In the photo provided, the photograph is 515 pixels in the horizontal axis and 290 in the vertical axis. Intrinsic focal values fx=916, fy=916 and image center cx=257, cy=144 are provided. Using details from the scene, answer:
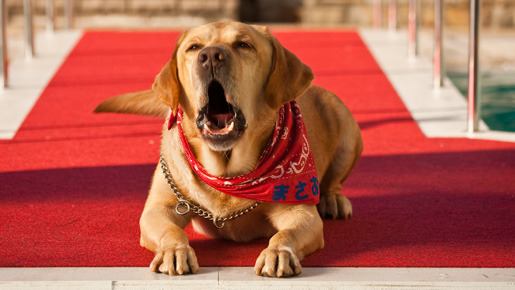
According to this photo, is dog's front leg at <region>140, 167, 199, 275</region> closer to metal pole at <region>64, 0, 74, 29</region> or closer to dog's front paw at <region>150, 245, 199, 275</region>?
dog's front paw at <region>150, 245, 199, 275</region>

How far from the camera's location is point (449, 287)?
3346 mm

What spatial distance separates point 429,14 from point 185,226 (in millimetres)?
9515

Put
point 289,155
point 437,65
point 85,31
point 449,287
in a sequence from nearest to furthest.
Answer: point 449,287 → point 289,155 → point 437,65 → point 85,31

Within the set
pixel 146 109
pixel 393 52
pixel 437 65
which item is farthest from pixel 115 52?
pixel 146 109

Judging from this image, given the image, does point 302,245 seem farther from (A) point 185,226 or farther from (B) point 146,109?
(B) point 146,109

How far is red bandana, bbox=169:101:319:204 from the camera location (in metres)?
3.78

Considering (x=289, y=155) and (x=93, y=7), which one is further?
(x=93, y=7)

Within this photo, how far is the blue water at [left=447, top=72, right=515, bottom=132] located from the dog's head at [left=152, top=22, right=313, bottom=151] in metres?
4.10

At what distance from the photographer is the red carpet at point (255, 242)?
374 centimetres

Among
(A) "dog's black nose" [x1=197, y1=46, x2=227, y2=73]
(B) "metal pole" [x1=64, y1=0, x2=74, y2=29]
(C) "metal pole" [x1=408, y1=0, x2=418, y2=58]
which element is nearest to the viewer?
(A) "dog's black nose" [x1=197, y1=46, x2=227, y2=73]

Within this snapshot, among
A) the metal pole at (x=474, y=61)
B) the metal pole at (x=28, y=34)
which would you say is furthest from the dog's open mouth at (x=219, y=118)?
the metal pole at (x=28, y=34)

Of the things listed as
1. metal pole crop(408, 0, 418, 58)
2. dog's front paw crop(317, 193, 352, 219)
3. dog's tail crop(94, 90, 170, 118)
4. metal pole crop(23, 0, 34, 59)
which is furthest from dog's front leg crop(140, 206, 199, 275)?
metal pole crop(408, 0, 418, 58)

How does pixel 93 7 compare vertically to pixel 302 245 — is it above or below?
below

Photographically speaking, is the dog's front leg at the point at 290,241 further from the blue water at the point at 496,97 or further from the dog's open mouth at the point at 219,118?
the blue water at the point at 496,97
